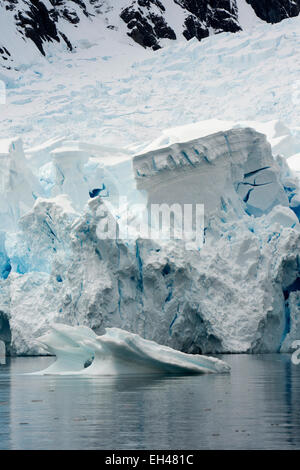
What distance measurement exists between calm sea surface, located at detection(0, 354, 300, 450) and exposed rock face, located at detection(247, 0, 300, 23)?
33.1 m

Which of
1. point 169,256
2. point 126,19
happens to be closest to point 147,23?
point 126,19

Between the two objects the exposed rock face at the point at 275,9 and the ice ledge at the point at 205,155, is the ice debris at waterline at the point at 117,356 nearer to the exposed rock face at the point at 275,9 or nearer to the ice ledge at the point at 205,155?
the ice ledge at the point at 205,155

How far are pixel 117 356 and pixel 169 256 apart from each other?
28.7 feet

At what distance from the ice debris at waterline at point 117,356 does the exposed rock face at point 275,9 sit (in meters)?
31.1

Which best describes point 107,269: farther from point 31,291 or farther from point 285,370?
point 285,370

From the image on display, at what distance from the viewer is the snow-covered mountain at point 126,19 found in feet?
133

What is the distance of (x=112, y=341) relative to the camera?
11578mm

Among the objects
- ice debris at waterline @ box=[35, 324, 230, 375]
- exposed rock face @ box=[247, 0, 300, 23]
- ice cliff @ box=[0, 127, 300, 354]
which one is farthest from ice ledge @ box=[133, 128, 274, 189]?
exposed rock face @ box=[247, 0, 300, 23]

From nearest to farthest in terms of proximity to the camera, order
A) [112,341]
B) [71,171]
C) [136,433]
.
A: [136,433] < [112,341] < [71,171]

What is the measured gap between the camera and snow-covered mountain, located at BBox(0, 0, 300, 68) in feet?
133

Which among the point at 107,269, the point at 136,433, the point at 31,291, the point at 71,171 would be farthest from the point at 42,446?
the point at 71,171

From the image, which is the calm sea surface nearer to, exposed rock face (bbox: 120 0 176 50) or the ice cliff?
the ice cliff

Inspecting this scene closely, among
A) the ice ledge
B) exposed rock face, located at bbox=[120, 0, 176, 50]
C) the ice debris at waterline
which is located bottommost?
the ice debris at waterline

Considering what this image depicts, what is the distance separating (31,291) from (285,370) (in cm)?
1117
